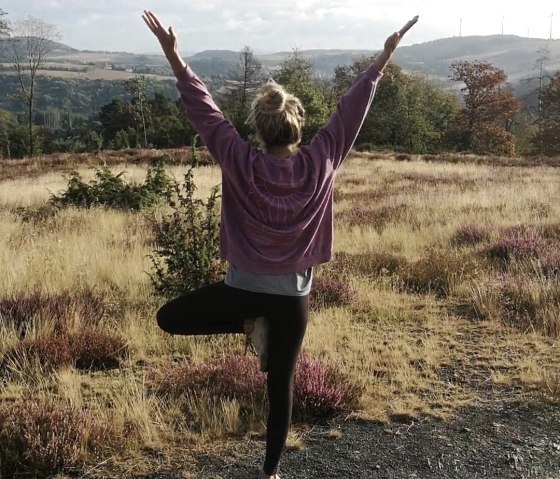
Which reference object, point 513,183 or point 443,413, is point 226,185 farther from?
point 513,183

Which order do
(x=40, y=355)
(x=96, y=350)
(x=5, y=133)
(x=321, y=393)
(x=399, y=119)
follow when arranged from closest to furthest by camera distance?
(x=321, y=393) → (x=40, y=355) → (x=96, y=350) → (x=399, y=119) → (x=5, y=133)

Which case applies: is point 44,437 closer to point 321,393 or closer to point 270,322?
point 270,322

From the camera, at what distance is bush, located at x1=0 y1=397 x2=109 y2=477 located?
2.97 m

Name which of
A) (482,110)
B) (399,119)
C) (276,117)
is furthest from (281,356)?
(482,110)

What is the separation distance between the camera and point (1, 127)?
63.2 metres

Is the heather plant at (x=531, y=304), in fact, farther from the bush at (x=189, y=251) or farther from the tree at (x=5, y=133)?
the tree at (x=5, y=133)

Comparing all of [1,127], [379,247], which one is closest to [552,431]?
[379,247]

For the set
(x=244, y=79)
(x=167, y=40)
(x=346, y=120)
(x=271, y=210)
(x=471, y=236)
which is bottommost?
(x=471, y=236)

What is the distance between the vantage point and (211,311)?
8.52 feet

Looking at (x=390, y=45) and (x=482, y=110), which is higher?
(x=482, y=110)

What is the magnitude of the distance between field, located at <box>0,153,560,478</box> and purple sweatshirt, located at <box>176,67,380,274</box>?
1.34 metres

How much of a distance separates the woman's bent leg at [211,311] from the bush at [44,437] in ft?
3.14

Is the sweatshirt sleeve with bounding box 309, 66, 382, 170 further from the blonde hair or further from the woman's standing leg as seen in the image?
the woman's standing leg

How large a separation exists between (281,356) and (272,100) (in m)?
1.11
